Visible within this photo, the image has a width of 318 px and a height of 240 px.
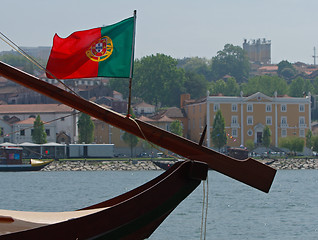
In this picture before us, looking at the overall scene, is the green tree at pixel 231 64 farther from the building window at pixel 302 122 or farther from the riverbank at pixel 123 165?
the riverbank at pixel 123 165

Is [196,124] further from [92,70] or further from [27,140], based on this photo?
[92,70]

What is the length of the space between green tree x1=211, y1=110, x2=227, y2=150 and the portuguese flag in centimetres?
6843

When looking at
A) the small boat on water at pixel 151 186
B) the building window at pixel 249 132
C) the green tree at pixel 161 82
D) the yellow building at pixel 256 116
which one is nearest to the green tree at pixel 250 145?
the yellow building at pixel 256 116

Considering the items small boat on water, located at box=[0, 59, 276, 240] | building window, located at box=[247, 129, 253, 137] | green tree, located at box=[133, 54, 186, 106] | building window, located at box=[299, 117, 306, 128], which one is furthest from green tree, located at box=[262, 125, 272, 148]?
small boat on water, located at box=[0, 59, 276, 240]

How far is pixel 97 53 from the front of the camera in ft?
30.5

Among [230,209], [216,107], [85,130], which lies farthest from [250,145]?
[230,209]

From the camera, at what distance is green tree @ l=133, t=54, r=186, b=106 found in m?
111

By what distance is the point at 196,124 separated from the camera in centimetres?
8631

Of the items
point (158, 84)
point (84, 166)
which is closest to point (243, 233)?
point (84, 166)

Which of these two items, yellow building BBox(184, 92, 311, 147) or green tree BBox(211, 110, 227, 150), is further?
yellow building BBox(184, 92, 311, 147)

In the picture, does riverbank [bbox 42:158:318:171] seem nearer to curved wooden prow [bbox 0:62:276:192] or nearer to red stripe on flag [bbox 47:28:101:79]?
curved wooden prow [bbox 0:62:276:192]

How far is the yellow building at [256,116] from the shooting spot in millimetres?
82438

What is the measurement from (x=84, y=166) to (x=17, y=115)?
21441 mm

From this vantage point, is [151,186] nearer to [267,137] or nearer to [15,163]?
[15,163]
